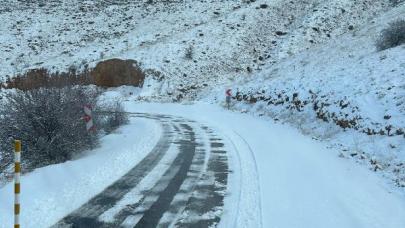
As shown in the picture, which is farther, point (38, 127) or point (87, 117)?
point (87, 117)

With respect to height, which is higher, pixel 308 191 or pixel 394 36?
pixel 394 36

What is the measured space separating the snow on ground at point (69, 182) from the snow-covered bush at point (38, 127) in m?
0.72

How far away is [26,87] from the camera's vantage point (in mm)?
12117

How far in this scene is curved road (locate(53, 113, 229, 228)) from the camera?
6859 mm

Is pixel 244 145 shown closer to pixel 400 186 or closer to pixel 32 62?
pixel 400 186

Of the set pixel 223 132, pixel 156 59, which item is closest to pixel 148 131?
pixel 223 132

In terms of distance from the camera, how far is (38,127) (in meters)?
11.7

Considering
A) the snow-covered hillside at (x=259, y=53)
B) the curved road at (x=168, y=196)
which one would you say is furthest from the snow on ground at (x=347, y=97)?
the curved road at (x=168, y=196)

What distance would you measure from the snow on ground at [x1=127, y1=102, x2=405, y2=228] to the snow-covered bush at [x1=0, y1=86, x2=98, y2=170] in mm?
4631

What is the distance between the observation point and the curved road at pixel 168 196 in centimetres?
686

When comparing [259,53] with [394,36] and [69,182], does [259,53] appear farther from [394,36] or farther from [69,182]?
[69,182]

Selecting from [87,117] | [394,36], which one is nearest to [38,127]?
[87,117]

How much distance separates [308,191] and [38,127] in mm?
7281

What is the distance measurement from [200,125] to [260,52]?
18360 millimetres
